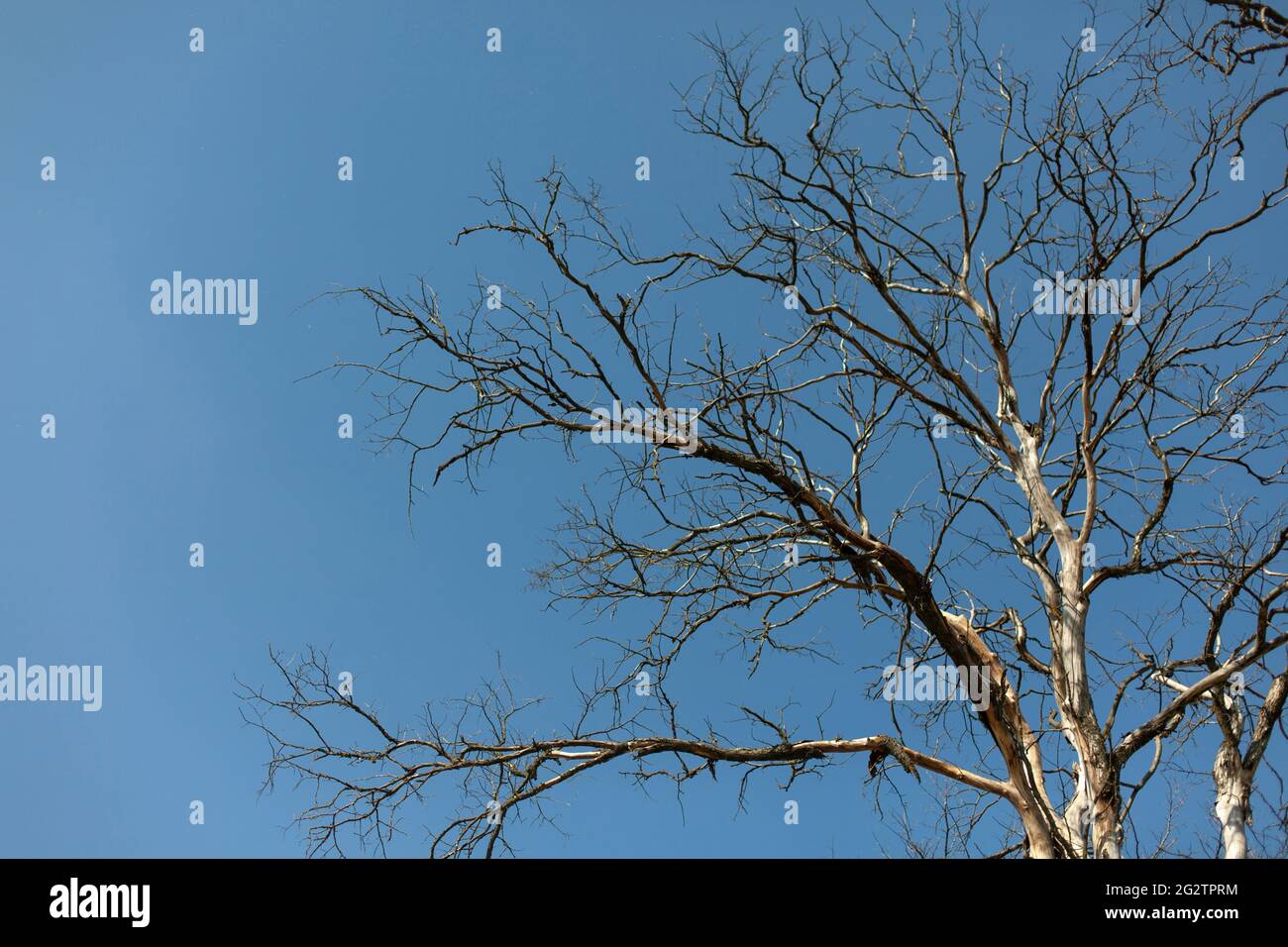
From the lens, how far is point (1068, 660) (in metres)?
7.07

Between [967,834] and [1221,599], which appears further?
[967,834]

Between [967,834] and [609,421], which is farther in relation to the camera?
[967,834]

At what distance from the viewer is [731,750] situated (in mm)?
6918

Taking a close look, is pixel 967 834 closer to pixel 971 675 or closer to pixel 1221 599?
pixel 971 675

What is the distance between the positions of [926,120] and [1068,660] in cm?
452
